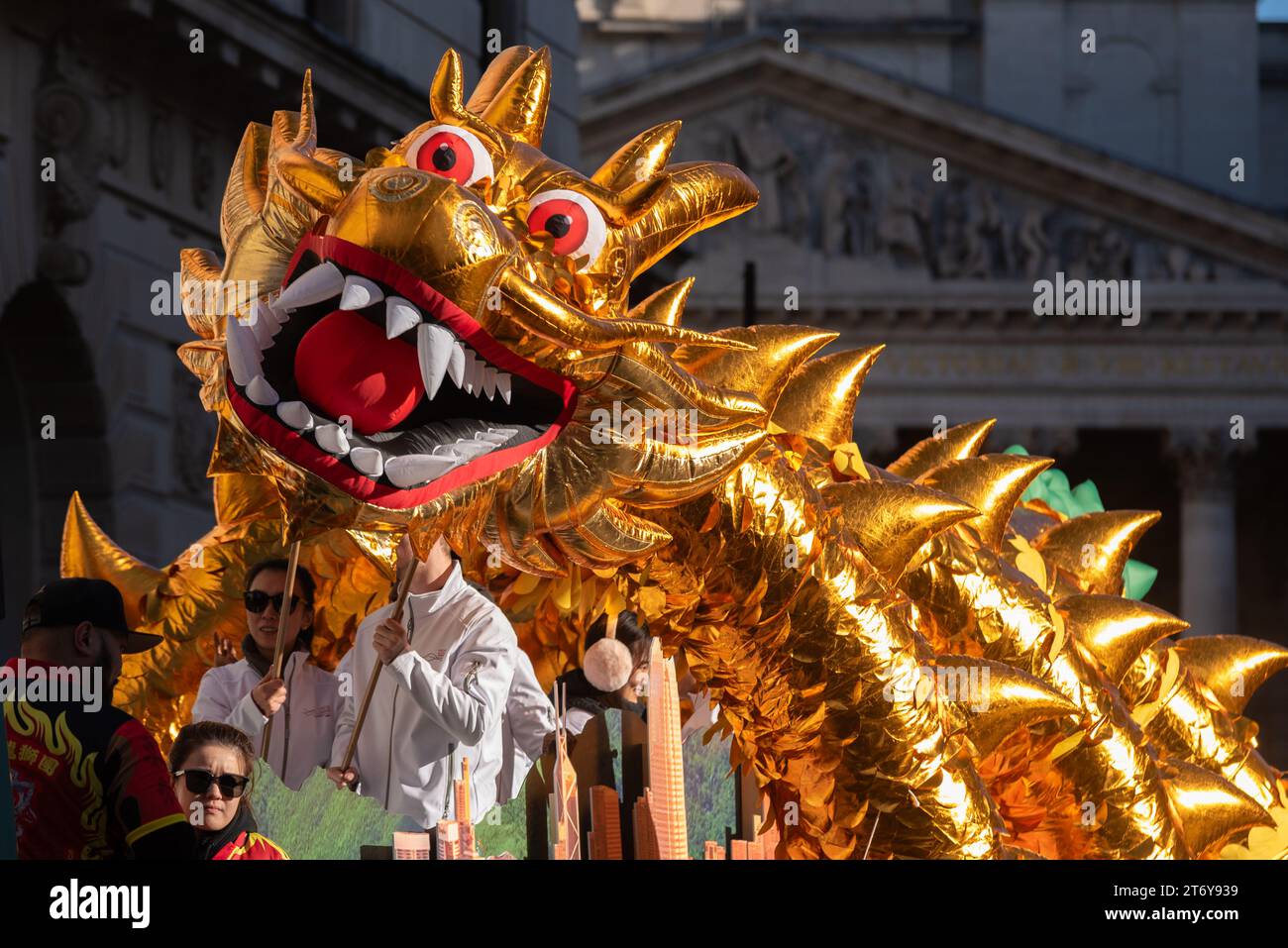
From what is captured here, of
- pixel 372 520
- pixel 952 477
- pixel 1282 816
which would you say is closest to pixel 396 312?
pixel 372 520

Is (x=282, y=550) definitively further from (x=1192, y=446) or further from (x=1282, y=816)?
(x=1192, y=446)

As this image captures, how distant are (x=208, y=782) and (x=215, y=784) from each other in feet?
0.04

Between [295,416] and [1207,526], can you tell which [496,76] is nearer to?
[295,416]

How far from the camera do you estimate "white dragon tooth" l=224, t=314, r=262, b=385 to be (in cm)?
303

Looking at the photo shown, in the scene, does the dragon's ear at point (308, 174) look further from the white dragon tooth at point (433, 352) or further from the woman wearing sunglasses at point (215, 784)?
the woman wearing sunglasses at point (215, 784)

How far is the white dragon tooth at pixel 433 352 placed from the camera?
3016 mm

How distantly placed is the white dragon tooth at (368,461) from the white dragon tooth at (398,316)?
164mm

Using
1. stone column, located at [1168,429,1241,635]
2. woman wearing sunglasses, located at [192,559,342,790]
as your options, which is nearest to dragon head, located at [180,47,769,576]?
woman wearing sunglasses, located at [192,559,342,790]

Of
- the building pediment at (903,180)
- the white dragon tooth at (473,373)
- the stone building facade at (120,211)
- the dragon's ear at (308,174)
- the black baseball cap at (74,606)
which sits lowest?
the black baseball cap at (74,606)

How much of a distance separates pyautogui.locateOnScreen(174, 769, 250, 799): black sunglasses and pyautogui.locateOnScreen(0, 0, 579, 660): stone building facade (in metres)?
7.40

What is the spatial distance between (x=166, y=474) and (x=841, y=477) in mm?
9756

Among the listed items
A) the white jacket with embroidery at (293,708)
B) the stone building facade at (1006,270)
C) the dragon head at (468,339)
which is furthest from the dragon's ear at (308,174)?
the stone building facade at (1006,270)

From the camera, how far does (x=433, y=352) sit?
3018 millimetres

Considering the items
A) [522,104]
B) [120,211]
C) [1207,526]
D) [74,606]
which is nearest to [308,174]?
[522,104]
